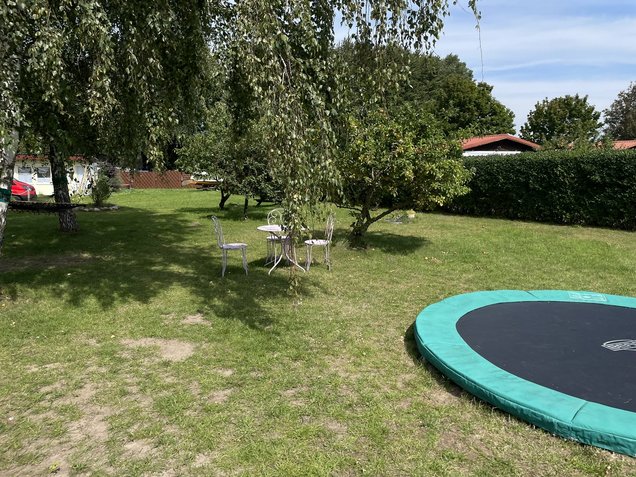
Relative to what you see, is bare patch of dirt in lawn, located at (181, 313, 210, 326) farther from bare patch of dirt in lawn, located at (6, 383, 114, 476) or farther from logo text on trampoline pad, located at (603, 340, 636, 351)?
logo text on trampoline pad, located at (603, 340, 636, 351)

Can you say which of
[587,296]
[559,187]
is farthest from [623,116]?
[587,296]

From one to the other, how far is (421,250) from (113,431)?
704cm

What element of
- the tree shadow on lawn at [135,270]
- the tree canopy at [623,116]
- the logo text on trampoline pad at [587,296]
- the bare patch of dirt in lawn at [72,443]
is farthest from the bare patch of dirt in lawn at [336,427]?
the tree canopy at [623,116]

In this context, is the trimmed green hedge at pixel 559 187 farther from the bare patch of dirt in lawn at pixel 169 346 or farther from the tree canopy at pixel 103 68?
the bare patch of dirt in lawn at pixel 169 346

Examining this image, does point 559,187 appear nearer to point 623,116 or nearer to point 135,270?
point 135,270

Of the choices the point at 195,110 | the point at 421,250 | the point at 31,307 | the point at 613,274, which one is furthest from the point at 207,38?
the point at 613,274

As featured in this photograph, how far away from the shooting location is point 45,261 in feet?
25.9

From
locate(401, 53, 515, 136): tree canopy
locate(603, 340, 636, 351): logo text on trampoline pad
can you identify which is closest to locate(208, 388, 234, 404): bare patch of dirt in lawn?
locate(603, 340, 636, 351): logo text on trampoline pad

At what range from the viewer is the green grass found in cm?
263

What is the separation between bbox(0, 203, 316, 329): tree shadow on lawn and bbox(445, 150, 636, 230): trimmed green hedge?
6924mm

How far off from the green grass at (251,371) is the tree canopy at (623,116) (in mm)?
40137

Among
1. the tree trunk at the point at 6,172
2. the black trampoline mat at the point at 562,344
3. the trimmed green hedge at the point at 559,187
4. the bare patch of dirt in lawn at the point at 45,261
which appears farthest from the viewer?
the trimmed green hedge at the point at 559,187

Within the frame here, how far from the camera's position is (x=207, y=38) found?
19.1ft

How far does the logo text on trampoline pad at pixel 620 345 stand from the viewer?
3.78m
